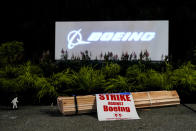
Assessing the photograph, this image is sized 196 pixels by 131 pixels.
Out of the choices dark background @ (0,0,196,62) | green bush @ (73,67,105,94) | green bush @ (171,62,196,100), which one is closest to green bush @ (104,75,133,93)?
green bush @ (73,67,105,94)

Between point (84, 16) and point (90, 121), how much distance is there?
702 centimetres

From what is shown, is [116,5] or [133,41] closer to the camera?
[133,41]

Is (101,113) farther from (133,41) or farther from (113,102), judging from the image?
(133,41)

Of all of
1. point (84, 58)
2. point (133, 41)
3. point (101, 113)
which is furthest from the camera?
point (133, 41)

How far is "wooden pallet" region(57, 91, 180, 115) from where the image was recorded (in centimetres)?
331

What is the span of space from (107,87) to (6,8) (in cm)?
788

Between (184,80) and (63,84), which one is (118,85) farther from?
(184,80)

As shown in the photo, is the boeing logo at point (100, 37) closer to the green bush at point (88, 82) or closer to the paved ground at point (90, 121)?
the green bush at point (88, 82)

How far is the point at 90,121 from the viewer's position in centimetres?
304

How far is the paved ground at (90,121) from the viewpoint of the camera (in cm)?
271

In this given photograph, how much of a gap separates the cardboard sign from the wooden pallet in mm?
185

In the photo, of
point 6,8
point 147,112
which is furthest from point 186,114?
point 6,8

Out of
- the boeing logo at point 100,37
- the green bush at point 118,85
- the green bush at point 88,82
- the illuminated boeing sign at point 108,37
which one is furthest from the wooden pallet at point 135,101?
the boeing logo at point 100,37

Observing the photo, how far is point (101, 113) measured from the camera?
125 inches
